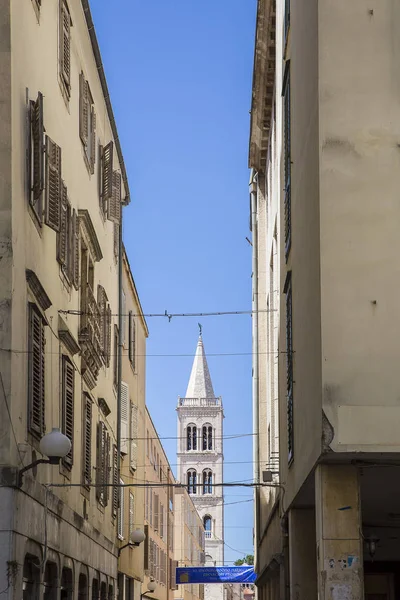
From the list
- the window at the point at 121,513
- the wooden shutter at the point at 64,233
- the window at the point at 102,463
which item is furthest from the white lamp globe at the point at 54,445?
the window at the point at 121,513

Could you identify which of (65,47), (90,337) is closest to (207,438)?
(90,337)

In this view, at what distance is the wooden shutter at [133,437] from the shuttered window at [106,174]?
31.7ft

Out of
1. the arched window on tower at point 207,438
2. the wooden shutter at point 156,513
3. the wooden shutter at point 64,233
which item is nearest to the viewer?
the wooden shutter at point 64,233

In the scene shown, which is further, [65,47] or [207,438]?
[207,438]

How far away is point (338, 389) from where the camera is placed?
13211mm

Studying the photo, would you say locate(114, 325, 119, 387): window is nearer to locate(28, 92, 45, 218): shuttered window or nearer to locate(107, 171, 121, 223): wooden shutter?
locate(107, 171, 121, 223): wooden shutter

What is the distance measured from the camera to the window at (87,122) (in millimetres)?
23031

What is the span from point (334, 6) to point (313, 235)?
8.58ft

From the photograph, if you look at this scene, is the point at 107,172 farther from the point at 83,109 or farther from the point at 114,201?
the point at 83,109

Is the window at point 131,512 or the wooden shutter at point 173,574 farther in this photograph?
the wooden shutter at point 173,574

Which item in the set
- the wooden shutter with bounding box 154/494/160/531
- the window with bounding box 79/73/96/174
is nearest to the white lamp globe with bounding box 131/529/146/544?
the window with bounding box 79/73/96/174

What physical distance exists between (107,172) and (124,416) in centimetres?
844

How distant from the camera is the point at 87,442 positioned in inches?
Answer: 937

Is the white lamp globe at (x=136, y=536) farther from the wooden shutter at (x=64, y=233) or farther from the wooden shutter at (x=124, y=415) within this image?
the wooden shutter at (x=64, y=233)
